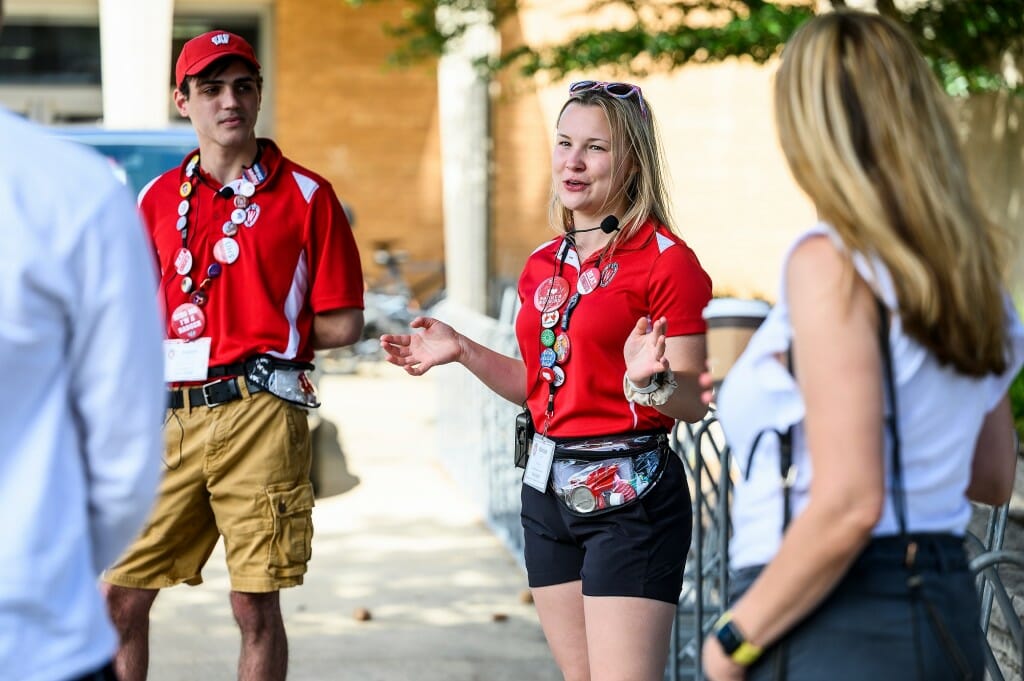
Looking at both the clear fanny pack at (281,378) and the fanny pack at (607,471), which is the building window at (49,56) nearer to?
the clear fanny pack at (281,378)

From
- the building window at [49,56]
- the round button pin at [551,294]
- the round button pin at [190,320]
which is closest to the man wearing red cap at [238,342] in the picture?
the round button pin at [190,320]

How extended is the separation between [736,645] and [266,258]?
228 centimetres

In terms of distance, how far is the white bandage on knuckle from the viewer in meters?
3.21

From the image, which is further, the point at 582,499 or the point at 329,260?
the point at 329,260

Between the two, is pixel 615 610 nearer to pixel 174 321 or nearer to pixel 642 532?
pixel 642 532

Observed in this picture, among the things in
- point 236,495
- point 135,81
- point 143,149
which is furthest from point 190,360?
point 135,81

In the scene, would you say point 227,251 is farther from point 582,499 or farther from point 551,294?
point 582,499

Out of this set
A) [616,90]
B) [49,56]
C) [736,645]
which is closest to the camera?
[736,645]

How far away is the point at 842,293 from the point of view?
2.08 meters

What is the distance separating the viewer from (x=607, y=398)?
136 inches

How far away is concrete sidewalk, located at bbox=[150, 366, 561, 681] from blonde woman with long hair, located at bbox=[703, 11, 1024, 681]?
372 cm

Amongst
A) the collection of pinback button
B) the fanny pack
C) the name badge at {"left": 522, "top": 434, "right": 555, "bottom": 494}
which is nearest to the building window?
the collection of pinback button

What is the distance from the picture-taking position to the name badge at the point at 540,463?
3.49 metres

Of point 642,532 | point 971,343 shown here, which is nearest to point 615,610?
point 642,532
